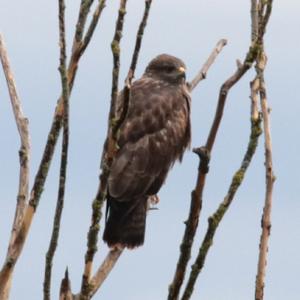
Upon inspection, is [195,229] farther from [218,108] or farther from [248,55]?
[248,55]

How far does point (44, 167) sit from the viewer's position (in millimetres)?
3924

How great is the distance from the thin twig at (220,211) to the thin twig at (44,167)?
80 cm

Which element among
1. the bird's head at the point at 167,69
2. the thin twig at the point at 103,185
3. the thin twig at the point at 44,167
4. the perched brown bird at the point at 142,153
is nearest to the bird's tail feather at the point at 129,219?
the perched brown bird at the point at 142,153

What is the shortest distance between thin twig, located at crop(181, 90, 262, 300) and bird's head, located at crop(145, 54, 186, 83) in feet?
25.0

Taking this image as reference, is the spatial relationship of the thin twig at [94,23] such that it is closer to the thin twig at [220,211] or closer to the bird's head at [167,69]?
A: the thin twig at [220,211]

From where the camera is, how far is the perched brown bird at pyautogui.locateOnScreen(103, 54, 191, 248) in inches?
387

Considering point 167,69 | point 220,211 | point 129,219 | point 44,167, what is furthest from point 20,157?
point 167,69

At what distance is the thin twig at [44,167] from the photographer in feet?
12.9

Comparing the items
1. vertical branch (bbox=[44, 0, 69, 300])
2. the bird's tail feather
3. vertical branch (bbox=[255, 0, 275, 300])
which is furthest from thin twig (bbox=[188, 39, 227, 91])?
vertical branch (bbox=[44, 0, 69, 300])

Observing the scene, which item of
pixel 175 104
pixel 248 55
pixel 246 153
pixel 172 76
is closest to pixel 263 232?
pixel 246 153

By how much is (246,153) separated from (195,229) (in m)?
0.39

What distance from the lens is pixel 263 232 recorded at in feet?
14.8

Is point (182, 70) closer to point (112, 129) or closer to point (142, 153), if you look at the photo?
point (142, 153)

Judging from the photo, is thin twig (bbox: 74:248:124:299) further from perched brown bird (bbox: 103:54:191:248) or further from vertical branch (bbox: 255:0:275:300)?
perched brown bird (bbox: 103:54:191:248)
